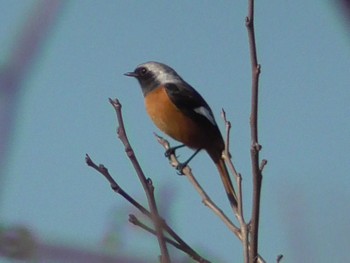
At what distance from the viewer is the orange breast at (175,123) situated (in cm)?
535

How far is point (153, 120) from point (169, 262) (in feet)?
14.5

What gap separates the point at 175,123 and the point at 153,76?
0.91m

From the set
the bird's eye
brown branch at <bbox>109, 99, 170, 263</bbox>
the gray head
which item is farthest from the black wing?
brown branch at <bbox>109, 99, 170, 263</bbox>

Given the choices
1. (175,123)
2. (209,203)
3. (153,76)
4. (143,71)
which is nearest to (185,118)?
(175,123)

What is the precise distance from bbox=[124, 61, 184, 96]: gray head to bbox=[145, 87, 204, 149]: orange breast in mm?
455

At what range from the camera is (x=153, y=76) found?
6.12 m

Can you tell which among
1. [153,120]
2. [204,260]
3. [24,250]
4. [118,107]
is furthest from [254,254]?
[153,120]

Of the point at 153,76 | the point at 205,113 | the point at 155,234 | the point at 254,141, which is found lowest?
the point at 155,234

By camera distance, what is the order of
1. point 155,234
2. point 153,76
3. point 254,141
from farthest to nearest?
1. point 153,76
2. point 254,141
3. point 155,234

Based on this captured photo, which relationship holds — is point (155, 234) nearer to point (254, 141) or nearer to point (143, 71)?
point (254, 141)

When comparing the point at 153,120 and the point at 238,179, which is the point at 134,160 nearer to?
the point at 238,179

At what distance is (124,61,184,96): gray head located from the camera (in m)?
5.95

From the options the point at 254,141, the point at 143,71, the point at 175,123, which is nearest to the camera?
the point at 254,141

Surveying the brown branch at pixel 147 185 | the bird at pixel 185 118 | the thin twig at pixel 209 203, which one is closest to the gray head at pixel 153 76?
the bird at pixel 185 118
